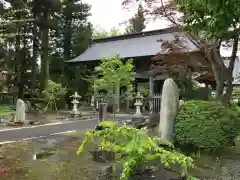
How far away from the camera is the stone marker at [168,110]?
7200 millimetres

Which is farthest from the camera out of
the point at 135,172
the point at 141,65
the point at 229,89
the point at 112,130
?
the point at 141,65

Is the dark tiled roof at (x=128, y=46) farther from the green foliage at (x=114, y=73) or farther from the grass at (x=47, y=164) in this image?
the grass at (x=47, y=164)

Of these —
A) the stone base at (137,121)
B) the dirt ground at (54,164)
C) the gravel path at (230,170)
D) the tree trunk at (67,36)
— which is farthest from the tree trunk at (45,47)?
the gravel path at (230,170)

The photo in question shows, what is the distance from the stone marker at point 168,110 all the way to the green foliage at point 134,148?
2705 millimetres

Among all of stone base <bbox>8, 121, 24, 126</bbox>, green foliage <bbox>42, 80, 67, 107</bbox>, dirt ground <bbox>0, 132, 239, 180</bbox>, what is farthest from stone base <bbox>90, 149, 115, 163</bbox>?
green foliage <bbox>42, 80, 67, 107</bbox>

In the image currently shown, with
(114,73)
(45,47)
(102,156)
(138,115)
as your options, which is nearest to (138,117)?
(138,115)

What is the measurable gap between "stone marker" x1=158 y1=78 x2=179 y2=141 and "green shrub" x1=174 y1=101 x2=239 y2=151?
0.15 m

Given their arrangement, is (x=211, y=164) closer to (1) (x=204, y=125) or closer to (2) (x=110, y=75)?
(1) (x=204, y=125)

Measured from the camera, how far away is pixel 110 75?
57.5 ft

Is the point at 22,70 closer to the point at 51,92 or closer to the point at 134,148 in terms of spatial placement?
the point at 51,92

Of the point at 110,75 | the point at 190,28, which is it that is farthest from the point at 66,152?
the point at 110,75

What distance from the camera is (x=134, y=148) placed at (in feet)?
12.7

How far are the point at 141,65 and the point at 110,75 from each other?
431 cm

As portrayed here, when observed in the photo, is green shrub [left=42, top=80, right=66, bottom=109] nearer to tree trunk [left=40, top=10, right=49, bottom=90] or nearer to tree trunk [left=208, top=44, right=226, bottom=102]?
tree trunk [left=40, top=10, right=49, bottom=90]
